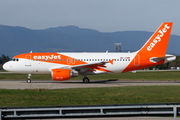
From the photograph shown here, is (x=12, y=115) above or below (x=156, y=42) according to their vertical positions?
below

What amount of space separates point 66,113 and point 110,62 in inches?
806

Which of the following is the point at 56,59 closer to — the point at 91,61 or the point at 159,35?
the point at 91,61

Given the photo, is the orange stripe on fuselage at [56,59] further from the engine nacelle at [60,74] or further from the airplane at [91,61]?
the engine nacelle at [60,74]

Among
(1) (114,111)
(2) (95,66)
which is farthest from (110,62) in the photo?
(1) (114,111)

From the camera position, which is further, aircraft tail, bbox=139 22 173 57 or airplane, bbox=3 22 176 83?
aircraft tail, bbox=139 22 173 57

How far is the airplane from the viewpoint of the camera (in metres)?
29.6

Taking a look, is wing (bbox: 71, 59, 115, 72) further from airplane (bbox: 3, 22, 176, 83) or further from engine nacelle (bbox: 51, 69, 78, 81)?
engine nacelle (bbox: 51, 69, 78, 81)

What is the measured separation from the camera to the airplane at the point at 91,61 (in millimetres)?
29562

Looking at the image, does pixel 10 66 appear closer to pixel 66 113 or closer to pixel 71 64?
pixel 71 64

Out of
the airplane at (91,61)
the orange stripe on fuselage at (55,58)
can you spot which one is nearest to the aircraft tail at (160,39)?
the airplane at (91,61)

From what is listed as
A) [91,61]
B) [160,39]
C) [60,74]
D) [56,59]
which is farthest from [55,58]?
[160,39]

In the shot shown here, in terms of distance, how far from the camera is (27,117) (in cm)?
1013

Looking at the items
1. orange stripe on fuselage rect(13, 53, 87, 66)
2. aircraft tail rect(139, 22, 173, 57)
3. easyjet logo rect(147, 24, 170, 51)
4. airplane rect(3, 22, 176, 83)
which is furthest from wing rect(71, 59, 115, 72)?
easyjet logo rect(147, 24, 170, 51)

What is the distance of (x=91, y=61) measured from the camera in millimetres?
30391
